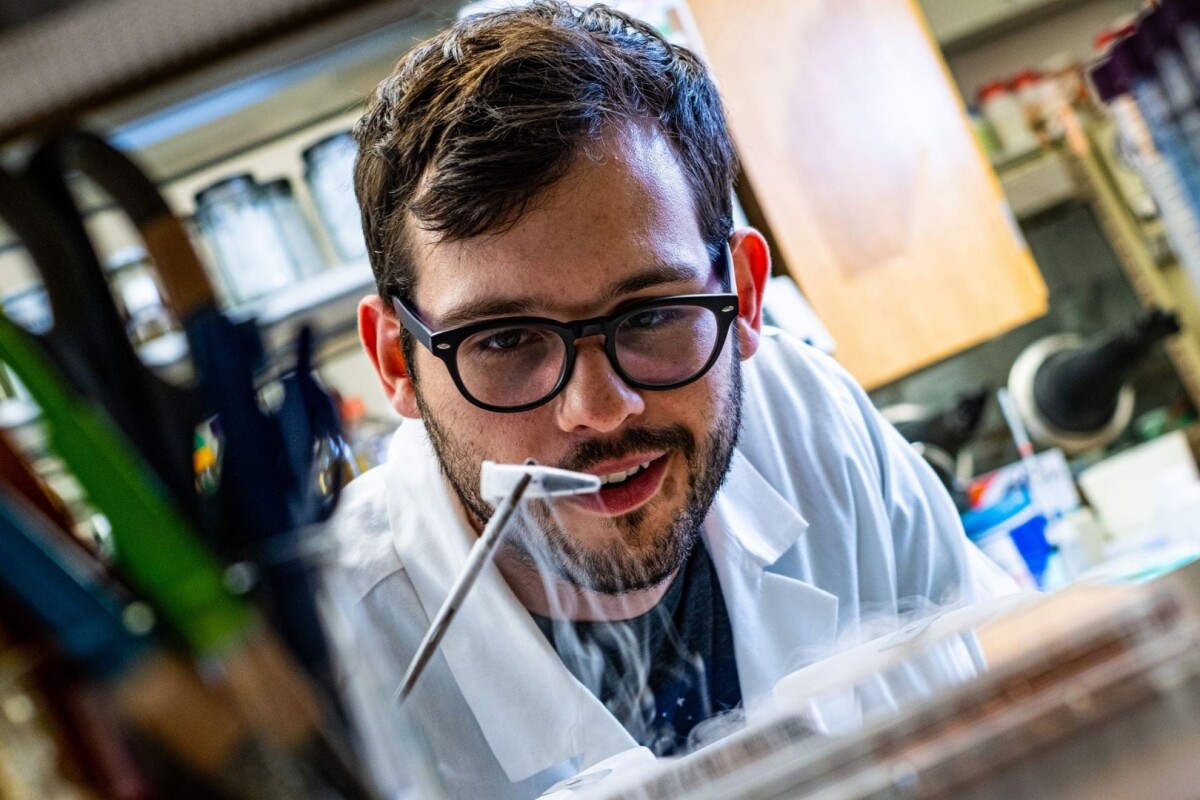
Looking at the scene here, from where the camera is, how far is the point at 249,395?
0.38 m

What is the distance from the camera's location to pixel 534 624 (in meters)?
0.50

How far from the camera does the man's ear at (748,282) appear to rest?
573 mm

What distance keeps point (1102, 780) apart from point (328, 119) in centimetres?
45

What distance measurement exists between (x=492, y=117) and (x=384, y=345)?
0.13m

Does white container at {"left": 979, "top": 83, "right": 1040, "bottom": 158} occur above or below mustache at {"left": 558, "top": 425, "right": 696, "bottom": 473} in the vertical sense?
above

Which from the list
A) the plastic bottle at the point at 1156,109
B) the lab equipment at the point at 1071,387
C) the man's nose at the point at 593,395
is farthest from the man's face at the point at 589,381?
the lab equipment at the point at 1071,387

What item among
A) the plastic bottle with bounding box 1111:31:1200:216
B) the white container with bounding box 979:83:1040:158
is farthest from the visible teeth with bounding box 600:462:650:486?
the white container with bounding box 979:83:1040:158

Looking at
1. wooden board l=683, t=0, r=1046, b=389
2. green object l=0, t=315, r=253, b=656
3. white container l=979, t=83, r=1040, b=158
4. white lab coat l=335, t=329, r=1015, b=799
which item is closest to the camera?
green object l=0, t=315, r=253, b=656

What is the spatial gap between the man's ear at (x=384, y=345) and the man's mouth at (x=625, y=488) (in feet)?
0.38

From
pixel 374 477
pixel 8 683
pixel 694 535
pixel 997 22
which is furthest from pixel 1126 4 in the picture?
pixel 8 683

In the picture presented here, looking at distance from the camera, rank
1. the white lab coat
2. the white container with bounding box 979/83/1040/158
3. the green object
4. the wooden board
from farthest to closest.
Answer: the white container with bounding box 979/83/1040/158 < the wooden board < the white lab coat < the green object

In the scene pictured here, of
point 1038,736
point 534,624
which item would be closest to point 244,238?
point 534,624

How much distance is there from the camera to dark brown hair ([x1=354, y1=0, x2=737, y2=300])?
0.49m

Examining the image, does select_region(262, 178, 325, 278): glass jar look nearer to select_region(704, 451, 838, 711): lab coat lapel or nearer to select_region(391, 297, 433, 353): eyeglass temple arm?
select_region(391, 297, 433, 353): eyeglass temple arm
